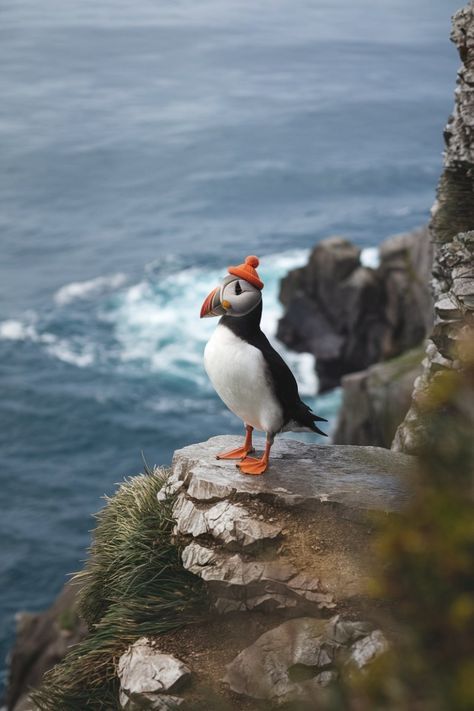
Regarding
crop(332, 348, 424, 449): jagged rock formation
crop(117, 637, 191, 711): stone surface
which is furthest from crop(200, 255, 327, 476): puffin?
crop(332, 348, 424, 449): jagged rock formation

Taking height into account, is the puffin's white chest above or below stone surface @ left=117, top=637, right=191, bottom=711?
above

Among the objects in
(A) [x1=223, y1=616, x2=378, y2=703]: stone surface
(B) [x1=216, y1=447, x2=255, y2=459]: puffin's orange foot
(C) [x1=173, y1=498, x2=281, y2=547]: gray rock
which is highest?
(B) [x1=216, y1=447, x2=255, y2=459]: puffin's orange foot

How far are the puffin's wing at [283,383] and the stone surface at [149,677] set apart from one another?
132 inches

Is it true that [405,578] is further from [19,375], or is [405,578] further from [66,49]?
[66,49]

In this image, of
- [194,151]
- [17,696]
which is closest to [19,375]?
[17,696]

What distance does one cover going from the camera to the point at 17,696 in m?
26.3

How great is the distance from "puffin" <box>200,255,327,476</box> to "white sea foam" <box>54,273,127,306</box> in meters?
50.7

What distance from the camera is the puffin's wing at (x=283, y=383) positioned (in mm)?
11570

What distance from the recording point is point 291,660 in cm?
1015

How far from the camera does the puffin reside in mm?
11500

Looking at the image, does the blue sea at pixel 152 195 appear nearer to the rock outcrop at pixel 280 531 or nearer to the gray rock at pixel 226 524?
the gray rock at pixel 226 524

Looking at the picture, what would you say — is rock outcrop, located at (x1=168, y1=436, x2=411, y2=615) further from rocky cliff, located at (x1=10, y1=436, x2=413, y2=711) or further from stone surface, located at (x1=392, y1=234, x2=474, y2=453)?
stone surface, located at (x1=392, y1=234, x2=474, y2=453)

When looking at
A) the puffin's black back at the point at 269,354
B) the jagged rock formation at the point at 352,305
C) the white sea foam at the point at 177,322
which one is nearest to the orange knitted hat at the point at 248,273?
the puffin's black back at the point at 269,354

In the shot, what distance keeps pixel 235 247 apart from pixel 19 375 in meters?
22.2
